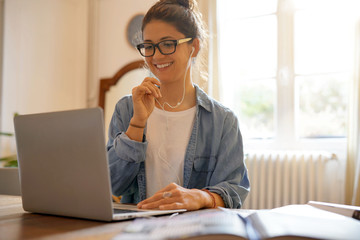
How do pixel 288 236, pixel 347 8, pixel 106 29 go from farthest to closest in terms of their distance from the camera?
pixel 106 29, pixel 347 8, pixel 288 236

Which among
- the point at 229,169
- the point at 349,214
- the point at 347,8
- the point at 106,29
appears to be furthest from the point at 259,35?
the point at 349,214

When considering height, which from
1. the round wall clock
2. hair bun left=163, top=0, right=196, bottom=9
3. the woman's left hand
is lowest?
the woman's left hand

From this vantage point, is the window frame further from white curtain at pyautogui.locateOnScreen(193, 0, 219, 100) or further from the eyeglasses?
the eyeglasses

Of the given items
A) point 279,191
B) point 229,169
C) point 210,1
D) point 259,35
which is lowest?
point 279,191

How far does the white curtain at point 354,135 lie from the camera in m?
2.50

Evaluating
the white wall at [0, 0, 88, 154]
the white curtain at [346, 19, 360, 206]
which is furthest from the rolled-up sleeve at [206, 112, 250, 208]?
the white wall at [0, 0, 88, 154]

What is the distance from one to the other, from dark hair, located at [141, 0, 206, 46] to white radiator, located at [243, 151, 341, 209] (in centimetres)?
158

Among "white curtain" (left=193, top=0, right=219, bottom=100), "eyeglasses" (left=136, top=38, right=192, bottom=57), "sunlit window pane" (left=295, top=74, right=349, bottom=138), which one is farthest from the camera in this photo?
"white curtain" (left=193, top=0, right=219, bottom=100)

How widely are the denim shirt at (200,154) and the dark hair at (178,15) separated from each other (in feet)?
0.81

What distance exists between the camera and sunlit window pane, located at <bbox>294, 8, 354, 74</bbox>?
9.39 ft

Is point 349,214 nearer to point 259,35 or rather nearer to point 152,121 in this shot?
point 152,121

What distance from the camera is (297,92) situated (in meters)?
A: 2.98

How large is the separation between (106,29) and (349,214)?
339 centimetres

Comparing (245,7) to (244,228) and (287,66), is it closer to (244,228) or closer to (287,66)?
(287,66)
